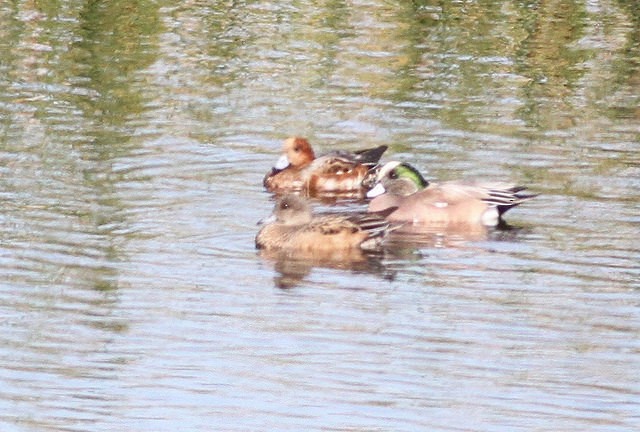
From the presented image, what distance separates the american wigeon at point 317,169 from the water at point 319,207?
0.83 ft

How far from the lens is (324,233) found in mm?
12133

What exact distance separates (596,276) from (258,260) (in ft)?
7.10

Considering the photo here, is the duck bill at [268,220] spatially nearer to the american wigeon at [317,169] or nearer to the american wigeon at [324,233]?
the american wigeon at [324,233]

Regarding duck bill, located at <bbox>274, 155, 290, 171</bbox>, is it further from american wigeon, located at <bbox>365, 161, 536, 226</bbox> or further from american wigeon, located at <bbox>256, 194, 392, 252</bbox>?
american wigeon, located at <bbox>256, 194, 392, 252</bbox>

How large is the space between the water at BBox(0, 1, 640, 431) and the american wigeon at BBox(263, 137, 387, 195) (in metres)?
0.25

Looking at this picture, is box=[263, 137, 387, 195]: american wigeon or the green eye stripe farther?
box=[263, 137, 387, 195]: american wigeon

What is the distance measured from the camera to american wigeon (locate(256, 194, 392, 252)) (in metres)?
12.1

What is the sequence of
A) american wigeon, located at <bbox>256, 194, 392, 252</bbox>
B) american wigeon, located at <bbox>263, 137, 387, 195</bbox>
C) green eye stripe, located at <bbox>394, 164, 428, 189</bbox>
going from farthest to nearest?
american wigeon, located at <bbox>263, 137, 387, 195</bbox> → green eye stripe, located at <bbox>394, 164, 428, 189</bbox> → american wigeon, located at <bbox>256, 194, 392, 252</bbox>

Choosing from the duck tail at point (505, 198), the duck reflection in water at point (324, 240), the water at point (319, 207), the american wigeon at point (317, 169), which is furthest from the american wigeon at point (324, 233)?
the american wigeon at point (317, 169)

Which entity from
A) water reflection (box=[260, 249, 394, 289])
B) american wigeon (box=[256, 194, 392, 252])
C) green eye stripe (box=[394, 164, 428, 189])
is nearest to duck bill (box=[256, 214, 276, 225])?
american wigeon (box=[256, 194, 392, 252])

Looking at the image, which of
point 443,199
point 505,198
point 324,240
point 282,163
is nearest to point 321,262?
point 324,240

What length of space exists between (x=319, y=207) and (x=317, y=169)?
0.40 m

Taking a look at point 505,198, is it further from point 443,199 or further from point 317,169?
point 317,169

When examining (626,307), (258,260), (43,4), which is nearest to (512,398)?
(626,307)
